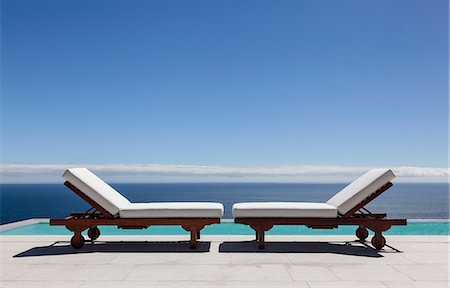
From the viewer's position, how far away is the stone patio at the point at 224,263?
12.0ft

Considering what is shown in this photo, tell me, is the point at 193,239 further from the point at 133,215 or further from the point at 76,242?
the point at 76,242

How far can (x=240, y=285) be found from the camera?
11.5ft

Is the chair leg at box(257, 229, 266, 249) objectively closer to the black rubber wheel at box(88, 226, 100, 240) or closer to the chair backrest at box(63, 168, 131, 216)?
the chair backrest at box(63, 168, 131, 216)

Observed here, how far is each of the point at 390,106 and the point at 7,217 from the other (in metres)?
61.9

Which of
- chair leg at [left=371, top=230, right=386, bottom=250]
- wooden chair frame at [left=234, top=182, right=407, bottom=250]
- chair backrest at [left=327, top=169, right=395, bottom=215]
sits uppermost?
chair backrest at [left=327, top=169, right=395, bottom=215]

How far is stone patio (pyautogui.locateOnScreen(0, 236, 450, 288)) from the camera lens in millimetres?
3650

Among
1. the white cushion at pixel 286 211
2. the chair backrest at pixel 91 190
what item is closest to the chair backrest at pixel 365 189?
the white cushion at pixel 286 211

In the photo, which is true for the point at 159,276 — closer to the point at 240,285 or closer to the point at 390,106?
the point at 240,285

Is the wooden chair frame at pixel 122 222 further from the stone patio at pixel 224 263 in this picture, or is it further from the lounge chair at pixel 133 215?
the stone patio at pixel 224 263

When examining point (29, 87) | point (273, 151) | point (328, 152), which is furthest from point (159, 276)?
point (273, 151)

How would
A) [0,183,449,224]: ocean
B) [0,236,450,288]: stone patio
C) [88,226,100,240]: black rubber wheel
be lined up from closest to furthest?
[0,236,450,288]: stone patio
[88,226,100,240]: black rubber wheel
[0,183,449,224]: ocean

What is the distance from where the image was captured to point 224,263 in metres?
4.38

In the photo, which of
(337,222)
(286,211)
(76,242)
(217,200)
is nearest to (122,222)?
(76,242)

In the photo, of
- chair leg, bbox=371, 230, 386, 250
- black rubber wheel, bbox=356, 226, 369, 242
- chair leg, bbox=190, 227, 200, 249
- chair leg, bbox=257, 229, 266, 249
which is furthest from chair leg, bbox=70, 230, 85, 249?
black rubber wheel, bbox=356, 226, 369, 242
